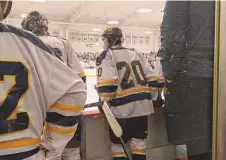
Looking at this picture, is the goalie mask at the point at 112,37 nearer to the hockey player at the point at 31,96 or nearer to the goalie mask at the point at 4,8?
the hockey player at the point at 31,96

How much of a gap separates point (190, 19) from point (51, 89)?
0.79 meters

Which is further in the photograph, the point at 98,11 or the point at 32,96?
the point at 98,11

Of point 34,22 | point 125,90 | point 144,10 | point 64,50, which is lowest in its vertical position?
point 125,90

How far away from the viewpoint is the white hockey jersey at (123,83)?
5.86 feet

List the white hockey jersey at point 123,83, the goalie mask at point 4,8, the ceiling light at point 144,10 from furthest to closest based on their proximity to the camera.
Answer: the ceiling light at point 144,10, the white hockey jersey at point 123,83, the goalie mask at point 4,8

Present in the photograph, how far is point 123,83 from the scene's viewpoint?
71.6 inches

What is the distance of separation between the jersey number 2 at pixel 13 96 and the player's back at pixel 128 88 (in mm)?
1078

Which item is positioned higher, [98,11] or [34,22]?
[98,11]

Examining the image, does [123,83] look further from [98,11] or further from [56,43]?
[98,11]

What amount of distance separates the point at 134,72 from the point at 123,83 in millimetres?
99

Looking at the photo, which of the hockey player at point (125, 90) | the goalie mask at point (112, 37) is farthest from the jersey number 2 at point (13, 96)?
the goalie mask at point (112, 37)

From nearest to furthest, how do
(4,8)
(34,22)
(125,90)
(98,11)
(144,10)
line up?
(4,8) → (34,22) → (125,90) → (144,10) → (98,11)

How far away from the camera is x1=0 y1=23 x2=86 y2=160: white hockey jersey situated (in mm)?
728

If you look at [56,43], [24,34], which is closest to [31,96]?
[24,34]
